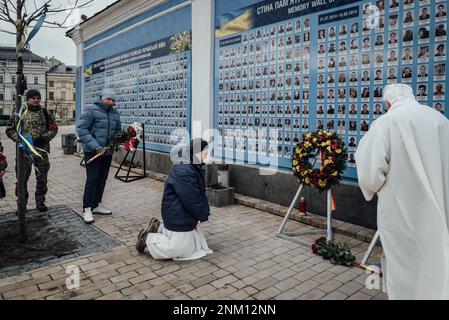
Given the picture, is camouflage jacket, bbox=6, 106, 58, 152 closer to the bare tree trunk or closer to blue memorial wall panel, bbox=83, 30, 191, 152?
the bare tree trunk

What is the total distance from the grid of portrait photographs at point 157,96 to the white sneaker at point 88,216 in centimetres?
379

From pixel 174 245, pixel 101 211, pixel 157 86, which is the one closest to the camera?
pixel 174 245

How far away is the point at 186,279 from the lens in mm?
3855

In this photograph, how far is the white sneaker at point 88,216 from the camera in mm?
5816

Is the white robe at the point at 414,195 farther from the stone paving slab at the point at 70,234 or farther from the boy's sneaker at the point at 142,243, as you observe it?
the stone paving slab at the point at 70,234

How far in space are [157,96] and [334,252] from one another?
24.1 feet

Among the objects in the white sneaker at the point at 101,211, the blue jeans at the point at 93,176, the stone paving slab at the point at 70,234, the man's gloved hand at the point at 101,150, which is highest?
the man's gloved hand at the point at 101,150

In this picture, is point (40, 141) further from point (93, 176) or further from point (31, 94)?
Answer: point (93, 176)

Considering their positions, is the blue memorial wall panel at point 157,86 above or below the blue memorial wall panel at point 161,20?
below

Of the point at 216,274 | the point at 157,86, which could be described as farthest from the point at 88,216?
the point at 157,86

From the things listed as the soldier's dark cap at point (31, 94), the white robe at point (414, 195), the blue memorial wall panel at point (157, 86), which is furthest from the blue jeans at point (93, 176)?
the white robe at point (414, 195)

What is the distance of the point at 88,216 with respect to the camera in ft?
19.3
